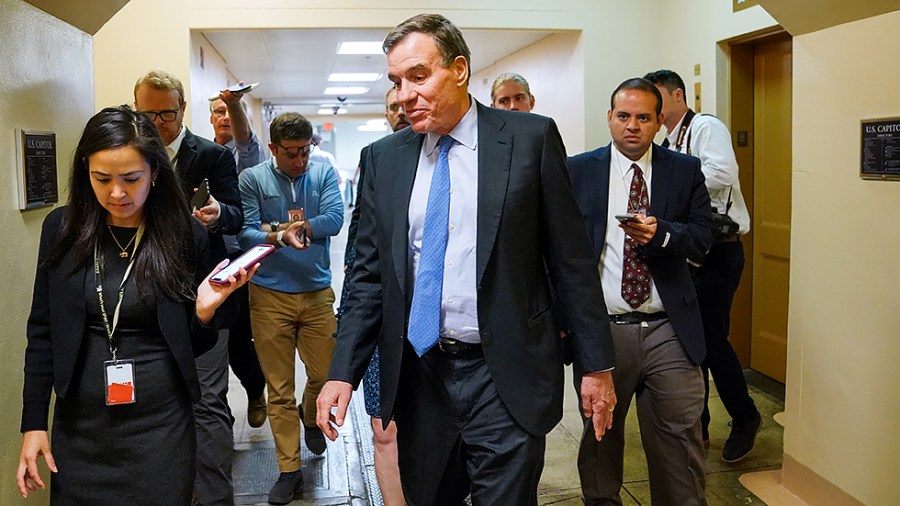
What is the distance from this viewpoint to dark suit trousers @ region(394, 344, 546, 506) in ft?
6.82

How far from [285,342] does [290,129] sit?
1.01 metres

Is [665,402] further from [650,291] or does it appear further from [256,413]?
[256,413]

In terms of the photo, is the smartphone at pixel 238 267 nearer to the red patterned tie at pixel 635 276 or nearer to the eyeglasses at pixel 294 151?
the red patterned tie at pixel 635 276

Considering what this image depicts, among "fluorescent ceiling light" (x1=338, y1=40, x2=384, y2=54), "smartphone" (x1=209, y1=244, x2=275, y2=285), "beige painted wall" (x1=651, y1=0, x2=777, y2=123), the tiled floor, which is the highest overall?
"fluorescent ceiling light" (x1=338, y1=40, x2=384, y2=54)

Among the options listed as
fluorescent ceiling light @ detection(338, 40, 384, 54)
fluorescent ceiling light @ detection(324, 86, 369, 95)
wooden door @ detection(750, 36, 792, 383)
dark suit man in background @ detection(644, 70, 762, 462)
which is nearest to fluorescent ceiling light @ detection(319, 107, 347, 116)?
fluorescent ceiling light @ detection(324, 86, 369, 95)

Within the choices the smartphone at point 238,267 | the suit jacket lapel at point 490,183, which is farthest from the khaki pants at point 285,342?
the suit jacket lapel at point 490,183

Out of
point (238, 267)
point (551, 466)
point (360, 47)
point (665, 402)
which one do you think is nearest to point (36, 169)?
point (238, 267)

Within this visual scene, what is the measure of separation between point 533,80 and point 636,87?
18.6 ft

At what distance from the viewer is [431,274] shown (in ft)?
6.81

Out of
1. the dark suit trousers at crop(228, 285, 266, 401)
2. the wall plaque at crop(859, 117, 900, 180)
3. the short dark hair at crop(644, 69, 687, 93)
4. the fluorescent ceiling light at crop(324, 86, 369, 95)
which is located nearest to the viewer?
the wall plaque at crop(859, 117, 900, 180)

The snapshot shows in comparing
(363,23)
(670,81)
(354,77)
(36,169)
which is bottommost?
(36,169)

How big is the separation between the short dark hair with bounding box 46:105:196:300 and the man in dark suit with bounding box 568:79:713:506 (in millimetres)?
1418

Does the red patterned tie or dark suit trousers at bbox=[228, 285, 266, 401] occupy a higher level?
the red patterned tie

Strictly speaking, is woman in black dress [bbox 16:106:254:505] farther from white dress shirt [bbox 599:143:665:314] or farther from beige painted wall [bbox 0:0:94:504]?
white dress shirt [bbox 599:143:665:314]
